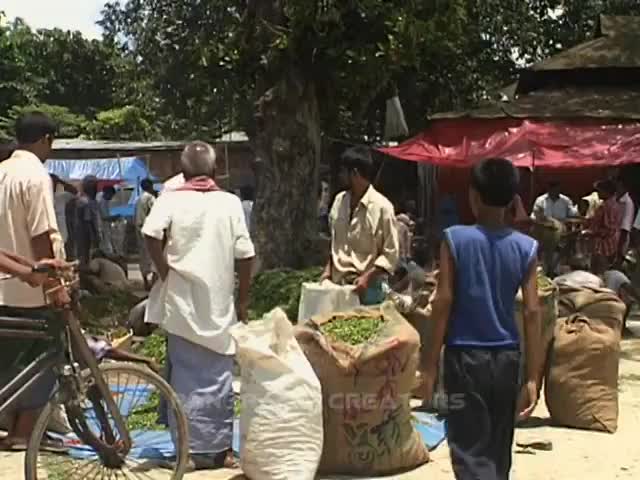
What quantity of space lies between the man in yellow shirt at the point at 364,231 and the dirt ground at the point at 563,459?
106 cm

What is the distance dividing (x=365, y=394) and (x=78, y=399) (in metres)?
1.50

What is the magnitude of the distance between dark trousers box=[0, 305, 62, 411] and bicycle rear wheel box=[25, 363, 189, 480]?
15 cm

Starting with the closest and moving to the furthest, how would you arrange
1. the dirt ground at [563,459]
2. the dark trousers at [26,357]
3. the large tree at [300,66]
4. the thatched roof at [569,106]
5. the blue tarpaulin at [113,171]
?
the dark trousers at [26,357] → the dirt ground at [563,459] → the large tree at [300,66] → the thatched roof at [569,106] → the blue tarpaulin at [113,171]

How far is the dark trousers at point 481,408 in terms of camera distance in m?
4.06

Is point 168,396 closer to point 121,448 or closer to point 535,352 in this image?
point 121,448

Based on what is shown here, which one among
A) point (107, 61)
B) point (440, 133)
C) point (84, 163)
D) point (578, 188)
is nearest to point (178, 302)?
point (440, 133)

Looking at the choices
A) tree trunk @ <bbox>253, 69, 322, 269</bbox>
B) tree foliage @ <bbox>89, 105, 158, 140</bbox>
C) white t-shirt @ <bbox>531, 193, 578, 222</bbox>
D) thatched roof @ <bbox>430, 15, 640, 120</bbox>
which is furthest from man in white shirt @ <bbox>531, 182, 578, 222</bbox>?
tree foliage @ <bbox>89, 105, 158, 140</bbox>

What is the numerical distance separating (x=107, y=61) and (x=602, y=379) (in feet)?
116

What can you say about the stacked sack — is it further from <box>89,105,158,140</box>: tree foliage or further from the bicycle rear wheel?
<box>89,105,158,140</box>: tree foliage

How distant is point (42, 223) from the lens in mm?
5336

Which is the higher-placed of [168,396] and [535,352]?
[535,352]

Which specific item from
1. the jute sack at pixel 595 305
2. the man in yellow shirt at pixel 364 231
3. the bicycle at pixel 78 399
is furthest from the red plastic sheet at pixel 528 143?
the bicycle at pixel 78 399

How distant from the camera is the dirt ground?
558cm

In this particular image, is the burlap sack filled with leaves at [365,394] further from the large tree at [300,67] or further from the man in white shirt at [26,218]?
the large tree at [300,67]
